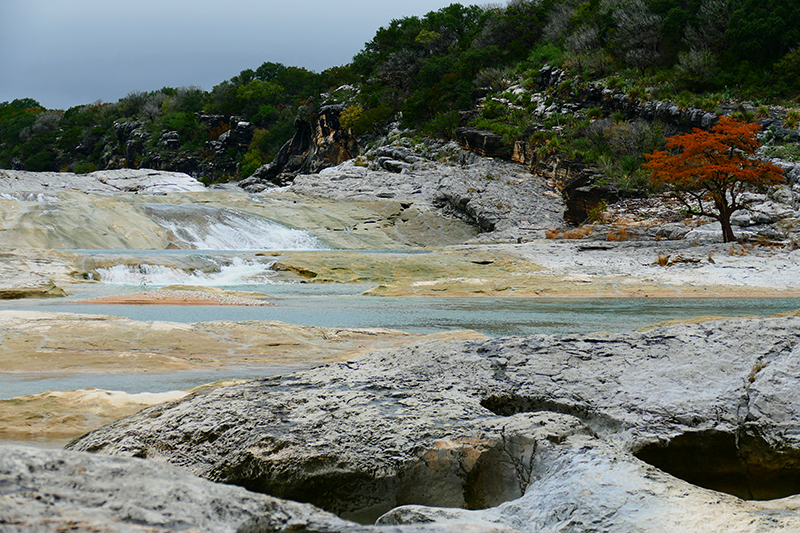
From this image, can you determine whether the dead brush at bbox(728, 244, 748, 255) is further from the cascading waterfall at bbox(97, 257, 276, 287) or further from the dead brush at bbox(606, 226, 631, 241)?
the cascading waterfall at bbox(97, 257, 276, 287)

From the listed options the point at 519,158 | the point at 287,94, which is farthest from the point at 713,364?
the point at 287,94

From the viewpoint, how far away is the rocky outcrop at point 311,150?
168 feet

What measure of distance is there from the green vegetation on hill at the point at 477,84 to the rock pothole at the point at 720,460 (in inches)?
1176

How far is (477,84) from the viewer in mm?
45312

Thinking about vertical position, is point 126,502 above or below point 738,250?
above

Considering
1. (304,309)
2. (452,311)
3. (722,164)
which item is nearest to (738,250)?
(722,164)

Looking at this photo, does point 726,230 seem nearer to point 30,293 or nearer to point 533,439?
point 533,439

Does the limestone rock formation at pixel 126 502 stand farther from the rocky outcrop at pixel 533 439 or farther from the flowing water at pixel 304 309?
the flowing water at pixel 304 309

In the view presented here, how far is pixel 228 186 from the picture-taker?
49281 mm

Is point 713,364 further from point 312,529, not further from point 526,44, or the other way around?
point 526,44

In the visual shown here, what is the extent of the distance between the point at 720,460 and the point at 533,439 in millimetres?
936

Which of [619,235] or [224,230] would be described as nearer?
[619,235]

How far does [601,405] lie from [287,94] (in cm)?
8021

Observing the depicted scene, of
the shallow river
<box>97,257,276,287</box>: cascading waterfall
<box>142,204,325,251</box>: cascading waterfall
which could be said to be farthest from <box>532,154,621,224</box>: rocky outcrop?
<box>97,257,276,287</box>: cascading waterfall
